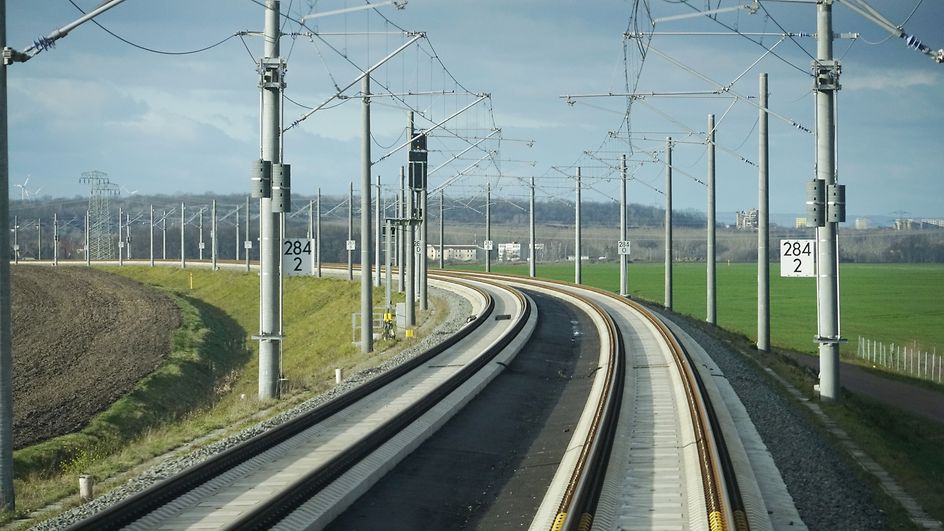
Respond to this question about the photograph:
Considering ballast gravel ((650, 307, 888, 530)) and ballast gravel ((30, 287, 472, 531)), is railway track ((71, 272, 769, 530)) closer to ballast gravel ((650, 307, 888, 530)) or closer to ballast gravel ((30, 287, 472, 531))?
ballast gravel ((30, 287, 472, 531))

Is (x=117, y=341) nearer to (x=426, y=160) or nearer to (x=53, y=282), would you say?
(x=426, y=160)

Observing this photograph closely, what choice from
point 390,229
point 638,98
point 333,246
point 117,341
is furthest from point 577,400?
point 333,246

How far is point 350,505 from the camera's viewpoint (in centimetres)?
1469

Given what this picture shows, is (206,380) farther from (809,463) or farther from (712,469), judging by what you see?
(712,469)

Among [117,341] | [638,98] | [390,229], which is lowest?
[117,341]

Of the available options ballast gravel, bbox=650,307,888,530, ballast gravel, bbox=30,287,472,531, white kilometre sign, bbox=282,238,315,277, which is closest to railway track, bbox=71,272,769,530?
ballast gravel, bbox=30,287,472,531

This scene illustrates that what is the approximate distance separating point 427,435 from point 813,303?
8507cm

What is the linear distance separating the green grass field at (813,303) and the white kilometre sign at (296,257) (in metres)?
38.5

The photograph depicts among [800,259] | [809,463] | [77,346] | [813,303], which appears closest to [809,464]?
[809,463]

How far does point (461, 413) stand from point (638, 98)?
1735cm

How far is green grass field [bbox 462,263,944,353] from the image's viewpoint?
6725 cm

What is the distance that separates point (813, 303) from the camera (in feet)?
323

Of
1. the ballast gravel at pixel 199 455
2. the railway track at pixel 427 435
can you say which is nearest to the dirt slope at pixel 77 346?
the ballast gravel at pixel 199 455

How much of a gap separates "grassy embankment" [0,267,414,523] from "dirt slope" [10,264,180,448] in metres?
0.98
